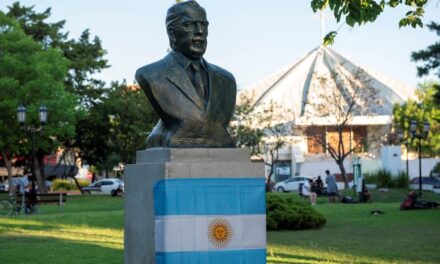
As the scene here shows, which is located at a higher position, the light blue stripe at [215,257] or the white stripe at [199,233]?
the white stripe at [199,233]

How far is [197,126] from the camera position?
26.2ft

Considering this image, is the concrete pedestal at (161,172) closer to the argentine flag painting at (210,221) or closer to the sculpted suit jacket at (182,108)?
the argentine flag painting at (210,221)

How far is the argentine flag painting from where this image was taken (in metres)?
7.38

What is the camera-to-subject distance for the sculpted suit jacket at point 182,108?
26.1ft

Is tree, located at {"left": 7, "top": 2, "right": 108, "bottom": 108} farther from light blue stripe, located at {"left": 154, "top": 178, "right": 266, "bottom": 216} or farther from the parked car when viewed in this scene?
light blue stripe, located at {"left": 154, "top": 178, "right": 266, "bottom": 216}

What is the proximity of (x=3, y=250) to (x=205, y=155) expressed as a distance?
8.84 metres

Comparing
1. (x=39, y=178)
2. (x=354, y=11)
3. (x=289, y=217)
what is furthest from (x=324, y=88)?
(x=354, y=11)

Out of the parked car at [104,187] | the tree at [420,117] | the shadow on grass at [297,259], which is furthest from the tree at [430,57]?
the tree at [420,117]

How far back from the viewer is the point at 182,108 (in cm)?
797

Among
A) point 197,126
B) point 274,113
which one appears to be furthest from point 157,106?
point 274,113

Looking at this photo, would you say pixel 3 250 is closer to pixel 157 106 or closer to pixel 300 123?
pixel 157 106

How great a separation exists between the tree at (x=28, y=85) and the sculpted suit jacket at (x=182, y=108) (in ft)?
122

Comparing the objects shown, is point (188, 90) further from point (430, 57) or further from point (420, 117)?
point (420, 117)

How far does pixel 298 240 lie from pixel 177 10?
10629 mm
